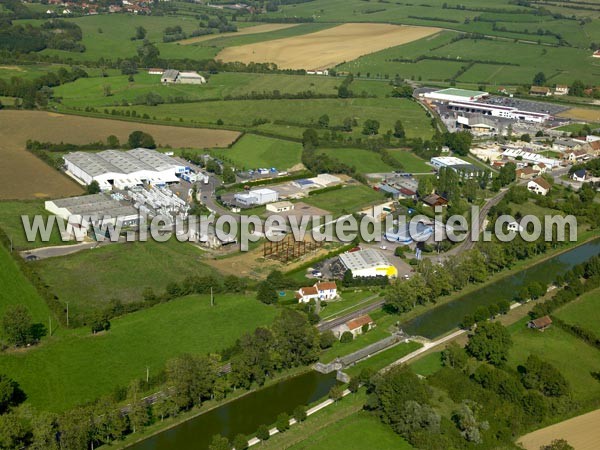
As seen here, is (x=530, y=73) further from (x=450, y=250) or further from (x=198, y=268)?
(x=198, y=268)

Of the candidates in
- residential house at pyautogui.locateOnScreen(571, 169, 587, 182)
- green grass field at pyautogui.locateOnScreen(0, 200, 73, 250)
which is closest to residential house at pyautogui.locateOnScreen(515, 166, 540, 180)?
residential house at pyautogui.locateOnScreen(571, 169, 587, 182)

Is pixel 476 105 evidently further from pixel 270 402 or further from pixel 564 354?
pixel 270 402

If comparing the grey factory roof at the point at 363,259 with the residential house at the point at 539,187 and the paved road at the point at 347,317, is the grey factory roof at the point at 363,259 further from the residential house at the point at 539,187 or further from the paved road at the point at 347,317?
the residential house at the point at 539,187

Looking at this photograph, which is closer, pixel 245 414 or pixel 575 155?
pixel 245 414

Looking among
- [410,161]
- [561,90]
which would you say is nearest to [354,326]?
[410,161]

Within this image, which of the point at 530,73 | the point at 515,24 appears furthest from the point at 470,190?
the point at 515,24

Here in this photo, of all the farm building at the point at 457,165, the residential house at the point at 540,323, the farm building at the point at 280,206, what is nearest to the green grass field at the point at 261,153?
the farm building at the point at 280,206
